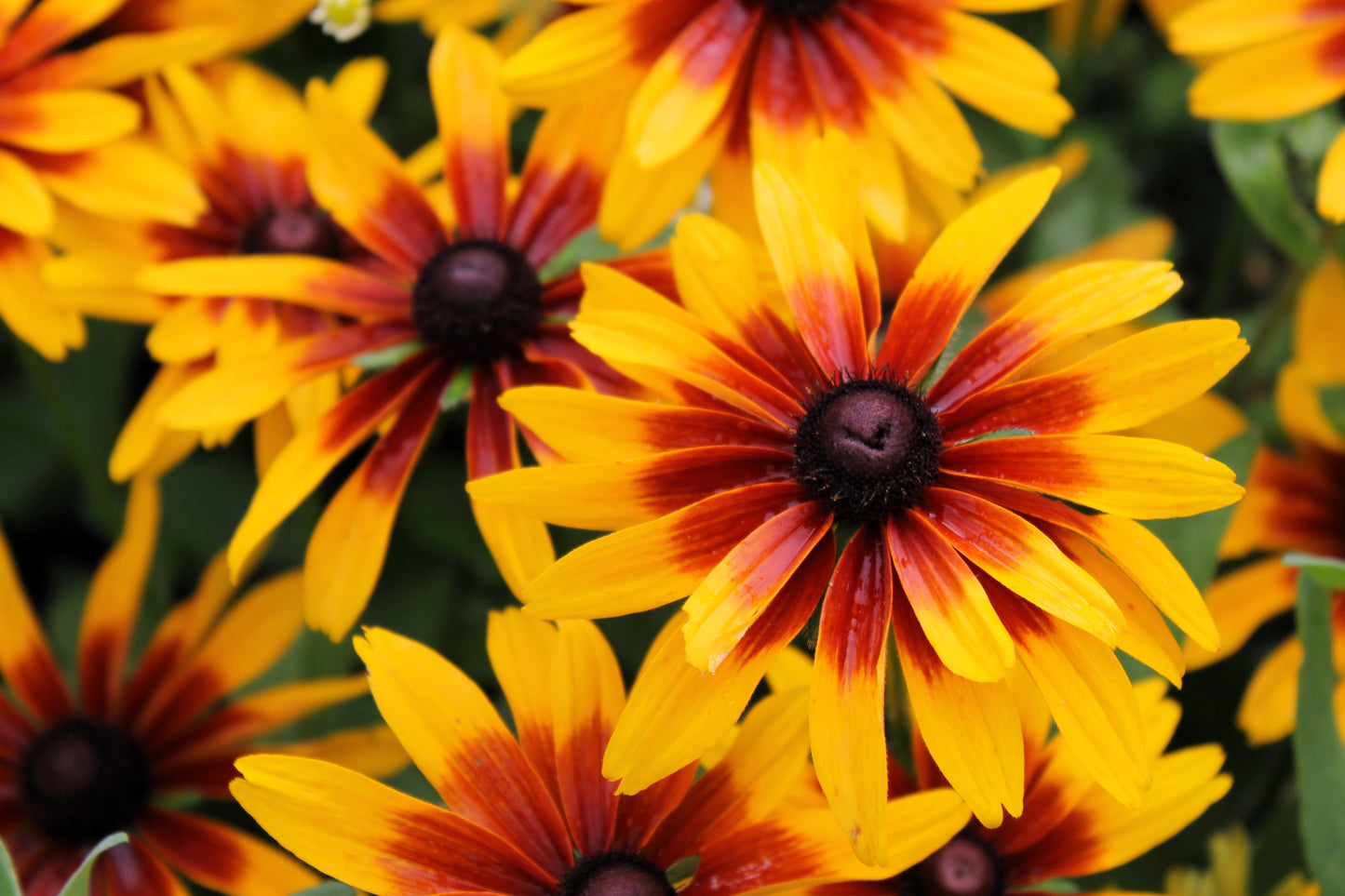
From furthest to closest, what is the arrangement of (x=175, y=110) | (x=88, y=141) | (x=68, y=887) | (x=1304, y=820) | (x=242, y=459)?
(x=242, y=459)
(x=175, y=110)
(x=88, y=141)
(x=1304, y=820)
(x=68, y=887)

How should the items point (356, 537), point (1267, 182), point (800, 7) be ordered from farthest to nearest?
point (1267, 182) < point (800, 7) < point (356, 537)

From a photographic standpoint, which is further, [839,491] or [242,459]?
[242,459]

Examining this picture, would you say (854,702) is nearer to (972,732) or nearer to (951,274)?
(972,732)

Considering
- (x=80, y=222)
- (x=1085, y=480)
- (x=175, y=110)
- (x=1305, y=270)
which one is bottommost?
(x=1085, y=480)

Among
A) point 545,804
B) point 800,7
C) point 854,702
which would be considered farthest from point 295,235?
point 854,702

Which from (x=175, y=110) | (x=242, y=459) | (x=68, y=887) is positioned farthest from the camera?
(x=242, y=459)

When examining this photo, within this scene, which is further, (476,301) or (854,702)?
(476,301)

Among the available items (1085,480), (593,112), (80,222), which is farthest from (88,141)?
(1085,480)

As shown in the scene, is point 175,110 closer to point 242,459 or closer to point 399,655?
point 242,459
